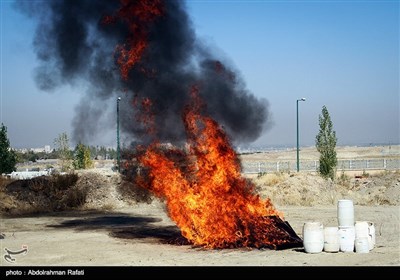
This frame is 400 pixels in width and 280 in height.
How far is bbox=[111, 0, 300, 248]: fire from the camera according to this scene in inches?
616

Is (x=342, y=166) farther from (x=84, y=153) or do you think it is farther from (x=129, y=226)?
(x=129, y=226)

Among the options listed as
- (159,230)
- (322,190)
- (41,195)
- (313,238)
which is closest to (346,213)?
(313,238)

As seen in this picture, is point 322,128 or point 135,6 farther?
point 322,128

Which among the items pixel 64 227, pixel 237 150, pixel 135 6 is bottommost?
pixel 64 227

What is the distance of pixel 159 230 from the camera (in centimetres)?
2083

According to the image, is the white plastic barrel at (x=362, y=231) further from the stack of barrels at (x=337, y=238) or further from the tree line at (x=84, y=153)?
the tree line at (x=84, y=153)

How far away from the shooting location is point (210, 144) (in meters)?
16.3

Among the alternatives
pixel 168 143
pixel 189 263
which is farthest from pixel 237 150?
pixel 189 263

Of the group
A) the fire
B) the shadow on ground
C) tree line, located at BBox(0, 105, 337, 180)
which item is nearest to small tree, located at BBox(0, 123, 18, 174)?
tree line, located at BBox(0, 105, 337, 180)

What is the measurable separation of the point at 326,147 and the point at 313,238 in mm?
27747

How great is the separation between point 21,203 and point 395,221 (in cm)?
2066

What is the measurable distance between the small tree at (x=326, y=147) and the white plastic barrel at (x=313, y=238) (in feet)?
87.7

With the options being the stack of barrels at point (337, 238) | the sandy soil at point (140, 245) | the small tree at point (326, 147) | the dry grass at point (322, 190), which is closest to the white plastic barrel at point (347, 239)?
the stack of barrels at point (337, 238)
